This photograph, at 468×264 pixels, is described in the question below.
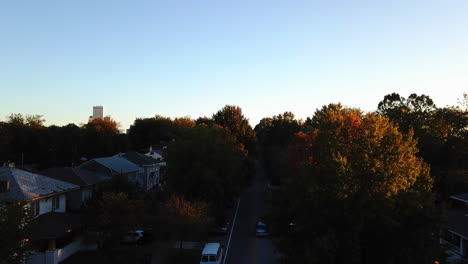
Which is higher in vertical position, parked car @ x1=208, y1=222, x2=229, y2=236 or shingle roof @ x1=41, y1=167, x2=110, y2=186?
shingle roof @ x1=41, y1=167, x2=110, y2=186

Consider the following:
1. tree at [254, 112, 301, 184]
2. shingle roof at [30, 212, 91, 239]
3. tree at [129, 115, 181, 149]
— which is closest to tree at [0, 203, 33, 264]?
shingle roof at [30, 212, 91, 239]

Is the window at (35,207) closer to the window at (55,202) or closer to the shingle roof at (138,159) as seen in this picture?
the window at (55,202)

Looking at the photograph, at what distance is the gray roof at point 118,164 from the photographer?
4366 cm

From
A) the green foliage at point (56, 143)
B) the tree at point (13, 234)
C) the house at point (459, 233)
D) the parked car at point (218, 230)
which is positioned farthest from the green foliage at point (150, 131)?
the tree at point (13, 234)

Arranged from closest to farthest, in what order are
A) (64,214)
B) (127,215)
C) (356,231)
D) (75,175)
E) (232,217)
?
(356,231), (127,215), (64,214), (75,175), (232,217)

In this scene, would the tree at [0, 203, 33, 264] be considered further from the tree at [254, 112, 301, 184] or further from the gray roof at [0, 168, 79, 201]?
the tree at [254, 112, 301, 184]

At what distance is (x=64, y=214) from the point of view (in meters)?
29.8

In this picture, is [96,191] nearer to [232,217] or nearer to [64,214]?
[64,214]

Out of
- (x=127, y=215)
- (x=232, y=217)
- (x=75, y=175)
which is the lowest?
(x=232, y=217)

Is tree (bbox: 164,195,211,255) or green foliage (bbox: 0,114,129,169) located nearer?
tree (bbox: 164,195,211,255)

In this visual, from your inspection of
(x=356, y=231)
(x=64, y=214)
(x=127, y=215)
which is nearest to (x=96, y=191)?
(x=64, y=214)

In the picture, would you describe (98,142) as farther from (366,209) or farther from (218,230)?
(366,209)

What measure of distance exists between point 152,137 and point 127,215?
236 feet

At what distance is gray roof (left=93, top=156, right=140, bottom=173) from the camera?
43656 mm
